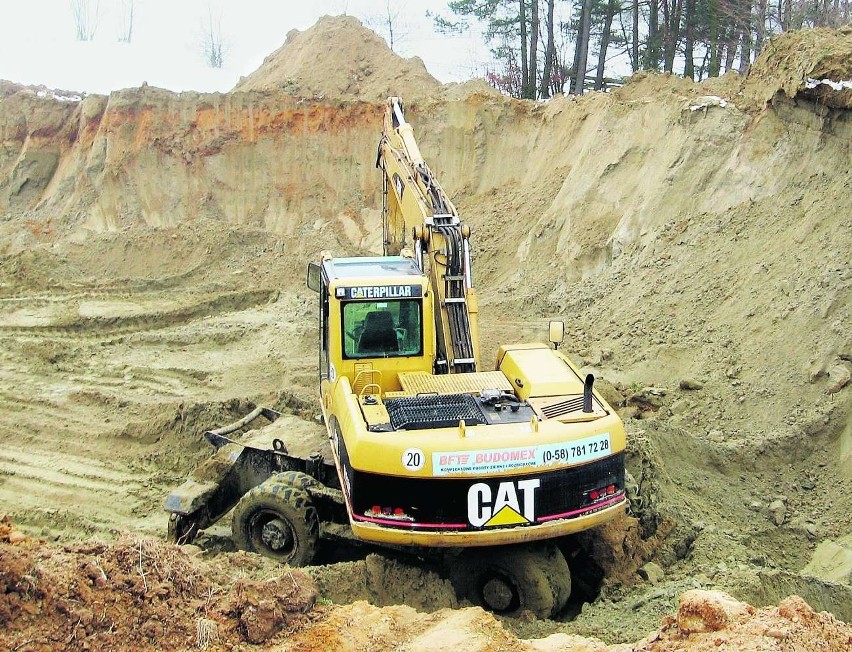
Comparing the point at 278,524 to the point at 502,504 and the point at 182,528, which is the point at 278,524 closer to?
the point at 182,528

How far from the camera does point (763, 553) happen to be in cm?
843

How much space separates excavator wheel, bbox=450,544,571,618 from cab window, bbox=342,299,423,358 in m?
1.92

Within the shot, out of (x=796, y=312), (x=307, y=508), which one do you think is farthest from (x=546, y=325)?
(x=307, y=508)

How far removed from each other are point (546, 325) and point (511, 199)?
5.74 meters

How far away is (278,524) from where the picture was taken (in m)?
7.86

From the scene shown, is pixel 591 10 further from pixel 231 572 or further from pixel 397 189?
pixel 231 572

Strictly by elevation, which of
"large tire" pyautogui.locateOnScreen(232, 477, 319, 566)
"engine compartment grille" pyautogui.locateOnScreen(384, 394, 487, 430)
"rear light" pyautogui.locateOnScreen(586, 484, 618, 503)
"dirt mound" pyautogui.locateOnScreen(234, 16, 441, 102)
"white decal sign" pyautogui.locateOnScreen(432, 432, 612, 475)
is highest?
"dirt mound" pyautogui.locateOnScreen(234, 16, 441, 102)

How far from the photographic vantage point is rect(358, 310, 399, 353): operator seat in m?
8.13

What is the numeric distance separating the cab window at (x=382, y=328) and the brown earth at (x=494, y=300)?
1843 millimetres

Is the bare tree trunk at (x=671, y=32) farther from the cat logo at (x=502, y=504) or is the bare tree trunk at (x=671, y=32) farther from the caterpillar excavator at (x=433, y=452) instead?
the cat logo at (x=502, y=504)

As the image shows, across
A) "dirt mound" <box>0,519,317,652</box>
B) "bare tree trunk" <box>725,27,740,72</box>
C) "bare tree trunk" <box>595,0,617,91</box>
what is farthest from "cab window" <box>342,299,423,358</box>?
"bare tree trunk" <box>595,0,617,91</box>

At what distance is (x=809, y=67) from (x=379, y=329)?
8364 mm

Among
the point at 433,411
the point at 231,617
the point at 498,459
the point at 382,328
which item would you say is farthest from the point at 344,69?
the point at 231,617

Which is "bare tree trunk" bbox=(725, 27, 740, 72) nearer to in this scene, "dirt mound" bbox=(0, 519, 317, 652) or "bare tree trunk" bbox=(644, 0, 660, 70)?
"bare tree trunk" bbox=(644, 0, 660, 70)
